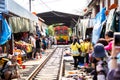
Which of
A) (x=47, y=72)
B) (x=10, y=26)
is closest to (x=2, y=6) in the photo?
(x=10, y=26)

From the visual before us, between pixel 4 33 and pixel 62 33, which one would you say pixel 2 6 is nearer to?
pixel 4 33

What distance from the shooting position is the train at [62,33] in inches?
2603

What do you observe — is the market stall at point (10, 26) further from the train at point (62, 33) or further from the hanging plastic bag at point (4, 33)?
the train at point (62, 33)

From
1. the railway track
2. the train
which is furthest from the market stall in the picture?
the train

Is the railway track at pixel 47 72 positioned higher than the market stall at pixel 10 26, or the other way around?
the market stall at pixel 10 26

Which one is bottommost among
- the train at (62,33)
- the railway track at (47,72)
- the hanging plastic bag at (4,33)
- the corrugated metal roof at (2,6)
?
the railway track at (47,72)

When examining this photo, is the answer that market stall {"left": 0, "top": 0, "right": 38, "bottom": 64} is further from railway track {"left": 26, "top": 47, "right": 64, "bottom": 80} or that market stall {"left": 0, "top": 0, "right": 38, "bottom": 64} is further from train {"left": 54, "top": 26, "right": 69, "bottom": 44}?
train {"left": 54, "top": 26, "right": 69, "bottom": 44}

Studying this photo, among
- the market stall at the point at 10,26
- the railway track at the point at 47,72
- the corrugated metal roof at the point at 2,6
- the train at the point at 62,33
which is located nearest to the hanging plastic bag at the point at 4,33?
the market stall at the point at 10,26

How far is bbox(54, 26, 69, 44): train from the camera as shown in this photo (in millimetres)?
66125

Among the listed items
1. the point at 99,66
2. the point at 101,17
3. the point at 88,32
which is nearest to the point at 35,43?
the point at 88,32

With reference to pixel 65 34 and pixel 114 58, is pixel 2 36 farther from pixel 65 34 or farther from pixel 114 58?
pixel 65 34

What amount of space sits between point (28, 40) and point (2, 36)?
47.2ft

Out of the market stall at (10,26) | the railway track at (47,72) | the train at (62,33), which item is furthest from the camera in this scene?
the train at (62,33)

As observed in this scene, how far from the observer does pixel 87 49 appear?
1956 centimetres
